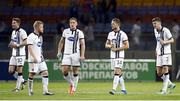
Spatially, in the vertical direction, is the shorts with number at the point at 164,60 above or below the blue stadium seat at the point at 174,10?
below

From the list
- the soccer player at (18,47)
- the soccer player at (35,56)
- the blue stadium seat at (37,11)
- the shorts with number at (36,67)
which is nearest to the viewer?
the soccer player at (35,56)

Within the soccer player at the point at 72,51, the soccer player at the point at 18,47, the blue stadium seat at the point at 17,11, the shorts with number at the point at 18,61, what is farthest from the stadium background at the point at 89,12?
the soccer player at the point at 72,51

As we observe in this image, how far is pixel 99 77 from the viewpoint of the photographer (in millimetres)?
31672

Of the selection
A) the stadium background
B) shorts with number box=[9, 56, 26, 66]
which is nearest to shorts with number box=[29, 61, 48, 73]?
shorts with number box=[9, 56, 26, 66]

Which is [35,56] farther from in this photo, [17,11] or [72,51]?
[17,11]

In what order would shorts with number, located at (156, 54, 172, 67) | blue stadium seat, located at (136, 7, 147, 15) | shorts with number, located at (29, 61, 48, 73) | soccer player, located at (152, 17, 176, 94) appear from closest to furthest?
shorts with number, located at (29, 61, 48, 73) < soccer player, located at (152, 17, 176, 94) < shorts with number, located at (156, 54, 172, 67) < blue stadium seat, located at (136, 7, 147, 15)

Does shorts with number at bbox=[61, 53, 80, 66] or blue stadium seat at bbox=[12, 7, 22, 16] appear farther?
blue stadium seat at bbox=[12, 7, 22, 16]

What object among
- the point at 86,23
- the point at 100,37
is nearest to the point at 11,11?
the point at 86,23

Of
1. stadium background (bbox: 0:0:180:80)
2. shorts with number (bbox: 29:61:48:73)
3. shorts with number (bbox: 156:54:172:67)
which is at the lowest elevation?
shorts with number (bbox: 29:61:48:73)

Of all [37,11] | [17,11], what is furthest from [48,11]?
[17,11]

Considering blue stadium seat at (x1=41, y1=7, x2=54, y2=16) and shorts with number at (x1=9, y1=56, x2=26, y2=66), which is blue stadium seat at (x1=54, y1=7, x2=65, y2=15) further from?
shorts with number at (x1=9, y1=56, x2=26, y2=66)

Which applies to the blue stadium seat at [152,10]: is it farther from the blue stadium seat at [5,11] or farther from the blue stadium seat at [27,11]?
the blue stadium seat at [5,11]

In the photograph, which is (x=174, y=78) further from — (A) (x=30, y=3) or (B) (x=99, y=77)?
(A) (x=30, y=3)

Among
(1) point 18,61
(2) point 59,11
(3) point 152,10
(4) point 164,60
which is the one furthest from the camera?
(2) point 59,11
